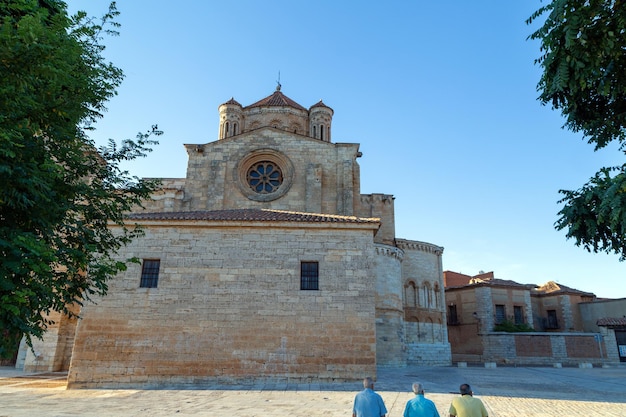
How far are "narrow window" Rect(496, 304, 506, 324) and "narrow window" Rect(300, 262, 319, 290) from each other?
81.3 feet

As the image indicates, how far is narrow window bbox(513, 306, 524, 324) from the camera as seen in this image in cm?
3294

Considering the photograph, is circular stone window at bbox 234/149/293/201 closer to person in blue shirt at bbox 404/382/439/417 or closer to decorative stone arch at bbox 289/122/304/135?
decorative stone arch at bbox 289/122/304/135

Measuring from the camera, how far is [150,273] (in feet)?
44.1

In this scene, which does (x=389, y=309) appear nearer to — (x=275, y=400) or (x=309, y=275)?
(x=309, y=275)

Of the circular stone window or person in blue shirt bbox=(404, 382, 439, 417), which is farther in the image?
the circular stone window

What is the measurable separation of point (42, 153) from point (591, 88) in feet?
29.0

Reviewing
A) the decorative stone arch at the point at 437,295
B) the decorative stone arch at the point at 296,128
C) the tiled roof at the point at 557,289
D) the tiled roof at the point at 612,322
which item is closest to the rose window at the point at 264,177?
the decorative stone arch at the point at 296,128

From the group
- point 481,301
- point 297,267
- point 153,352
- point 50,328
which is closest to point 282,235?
point 297,267

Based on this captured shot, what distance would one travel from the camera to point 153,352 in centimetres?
1252

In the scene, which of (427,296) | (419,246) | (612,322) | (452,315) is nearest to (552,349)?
(612,322)

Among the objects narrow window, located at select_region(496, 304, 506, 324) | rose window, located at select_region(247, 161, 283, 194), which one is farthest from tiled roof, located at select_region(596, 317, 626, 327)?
rose window, located at select_region(247, 161, 283, 194)

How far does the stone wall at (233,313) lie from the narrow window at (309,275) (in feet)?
0.64

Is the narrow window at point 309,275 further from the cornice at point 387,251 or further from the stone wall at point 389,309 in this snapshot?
the cornice at point 387,251

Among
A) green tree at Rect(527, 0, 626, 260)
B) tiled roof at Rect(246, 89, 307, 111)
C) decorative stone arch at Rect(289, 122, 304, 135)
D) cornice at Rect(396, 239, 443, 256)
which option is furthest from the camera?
tiled roof at Rect(246, 89, 307, 111)
